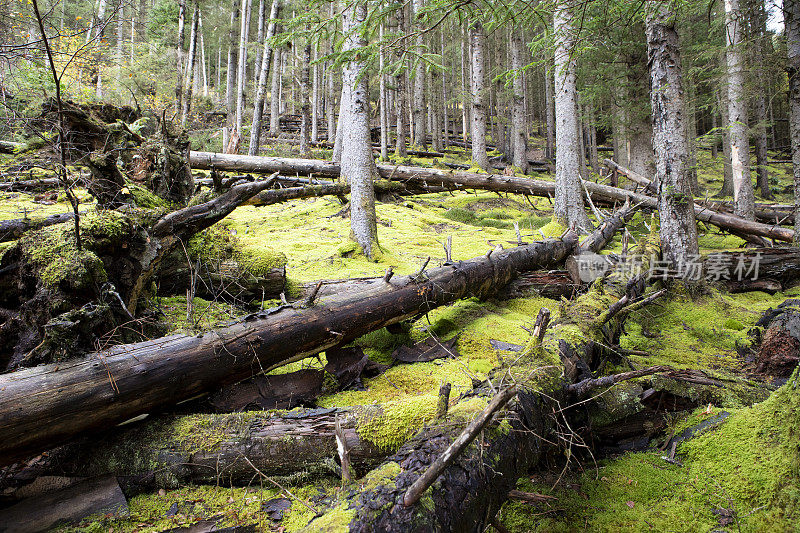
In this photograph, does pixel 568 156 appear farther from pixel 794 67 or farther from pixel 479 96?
pixel 479 96

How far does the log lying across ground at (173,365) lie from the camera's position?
225 cm

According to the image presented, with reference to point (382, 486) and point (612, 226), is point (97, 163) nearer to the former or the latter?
point (382, 486)

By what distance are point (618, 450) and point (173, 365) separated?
3211mm

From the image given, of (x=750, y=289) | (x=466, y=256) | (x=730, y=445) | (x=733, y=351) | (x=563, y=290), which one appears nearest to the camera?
(x=730, y=445)

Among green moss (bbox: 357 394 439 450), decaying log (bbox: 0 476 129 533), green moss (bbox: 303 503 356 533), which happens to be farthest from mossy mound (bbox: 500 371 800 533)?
decaying log (bbox: 0 476 129 533)

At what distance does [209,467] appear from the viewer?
2578mm

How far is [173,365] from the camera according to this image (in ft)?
9.09

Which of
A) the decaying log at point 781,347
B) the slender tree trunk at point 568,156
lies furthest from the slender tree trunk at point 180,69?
the decaying log at point 781,347

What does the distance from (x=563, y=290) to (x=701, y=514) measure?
447 centimetres

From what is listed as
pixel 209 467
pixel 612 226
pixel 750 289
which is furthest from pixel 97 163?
pixel 750 289

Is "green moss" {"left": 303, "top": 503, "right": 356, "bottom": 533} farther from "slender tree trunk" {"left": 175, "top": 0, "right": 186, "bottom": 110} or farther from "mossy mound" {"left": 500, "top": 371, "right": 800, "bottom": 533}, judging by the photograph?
"slender tree trunk" {"left": 175, "top": 0, "right": 186, "bottom": 110}

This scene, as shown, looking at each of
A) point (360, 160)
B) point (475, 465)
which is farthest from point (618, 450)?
point (360, 160)

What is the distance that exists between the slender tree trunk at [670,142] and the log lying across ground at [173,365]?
4.12 m

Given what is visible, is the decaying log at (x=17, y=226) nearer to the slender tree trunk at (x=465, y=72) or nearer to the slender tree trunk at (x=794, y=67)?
the slender tree trunk at (x=794, y=67)
